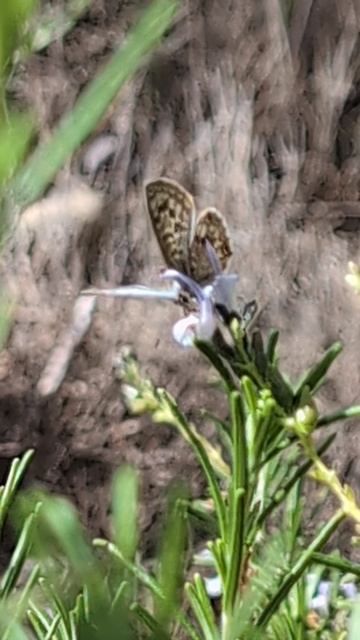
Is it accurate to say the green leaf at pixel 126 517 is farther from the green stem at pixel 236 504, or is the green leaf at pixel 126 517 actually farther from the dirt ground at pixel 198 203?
the dirt ground at pixel 198 203

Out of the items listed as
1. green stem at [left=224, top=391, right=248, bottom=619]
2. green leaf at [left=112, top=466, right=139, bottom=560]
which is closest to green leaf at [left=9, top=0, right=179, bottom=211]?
green leaf at [left=112, top=466, right=139, bottom=560]

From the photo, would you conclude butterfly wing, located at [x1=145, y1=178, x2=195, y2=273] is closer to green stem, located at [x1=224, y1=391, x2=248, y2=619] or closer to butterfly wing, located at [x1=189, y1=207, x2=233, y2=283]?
butterfly wing, located at [x1=189, y1=207, x2=233, y2=283]

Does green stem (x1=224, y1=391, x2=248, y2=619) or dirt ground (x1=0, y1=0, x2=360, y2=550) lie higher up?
green stem (x1=224, y1=391, x2=248, y2=619)

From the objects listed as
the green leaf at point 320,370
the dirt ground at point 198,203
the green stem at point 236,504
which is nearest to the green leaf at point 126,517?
the green stem at point 236,504

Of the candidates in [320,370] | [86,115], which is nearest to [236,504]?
[320,370]

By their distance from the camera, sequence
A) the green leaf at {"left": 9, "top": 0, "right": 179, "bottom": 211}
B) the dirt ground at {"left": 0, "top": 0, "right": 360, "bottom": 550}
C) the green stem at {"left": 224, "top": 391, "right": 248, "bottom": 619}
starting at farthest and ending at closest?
the dirt ground at {"left": 0, "top": 0, "right": 360, "bottom": 550} < the green stem at {"left": 224, "top": 391, "right": 248, "bottom": 619} < the green leaf at {"left": 9, "top": 0, "right": 179, "bottom": 211}

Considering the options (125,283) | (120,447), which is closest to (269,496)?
(120,447)
